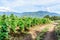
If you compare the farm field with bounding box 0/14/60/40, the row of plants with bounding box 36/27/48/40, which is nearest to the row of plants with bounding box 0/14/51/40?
the farm field with bounding box 0/14/60/40

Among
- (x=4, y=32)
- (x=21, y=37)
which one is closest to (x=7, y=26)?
(x=4, y=32)

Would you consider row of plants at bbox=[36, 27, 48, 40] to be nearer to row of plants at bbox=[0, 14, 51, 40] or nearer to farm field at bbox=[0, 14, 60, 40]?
farm field at bbox=[0, 14, 60, 40]

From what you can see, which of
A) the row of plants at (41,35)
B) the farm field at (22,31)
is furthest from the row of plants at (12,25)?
the row of plants at (41,35)

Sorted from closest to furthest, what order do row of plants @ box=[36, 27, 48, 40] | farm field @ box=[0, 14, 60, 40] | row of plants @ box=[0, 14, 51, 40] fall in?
row of plants @ box=[0, 14, 51, 40] < farm field @ box=[0, 14, 60, 40] < row of plants @ box=[36, 27, 48, 40]

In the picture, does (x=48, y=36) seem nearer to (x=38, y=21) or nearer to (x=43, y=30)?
(x=43, y=30)

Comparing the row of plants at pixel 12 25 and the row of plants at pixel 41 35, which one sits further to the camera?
the row of plants at pixel 41 35

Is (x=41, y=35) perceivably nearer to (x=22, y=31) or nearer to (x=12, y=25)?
(x=22, y=31)

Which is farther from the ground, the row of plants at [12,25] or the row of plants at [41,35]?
the row of plants at [12,25]

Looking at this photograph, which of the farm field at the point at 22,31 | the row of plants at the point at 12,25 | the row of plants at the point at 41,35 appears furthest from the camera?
the row of plants at the point at 41,35

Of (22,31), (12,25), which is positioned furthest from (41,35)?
(12,25)

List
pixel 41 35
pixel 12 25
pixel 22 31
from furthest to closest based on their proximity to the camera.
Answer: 1. pixel 22 31
2. pixel 41 35
3. pixel 12 25

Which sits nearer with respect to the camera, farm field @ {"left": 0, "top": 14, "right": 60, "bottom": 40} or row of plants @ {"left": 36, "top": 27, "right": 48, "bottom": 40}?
farm field @ {"left": 0, "top": 14, "right": 60, "bottom": 40}

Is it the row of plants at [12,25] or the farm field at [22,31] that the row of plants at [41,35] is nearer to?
the farm field at [22,31]

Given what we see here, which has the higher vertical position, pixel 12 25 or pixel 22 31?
pixel 12 25
